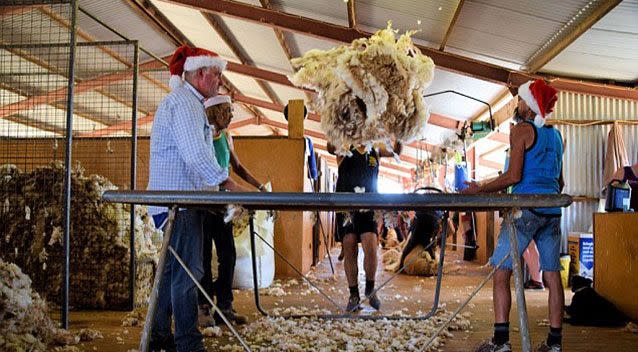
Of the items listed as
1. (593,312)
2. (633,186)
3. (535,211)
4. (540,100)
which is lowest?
(593,312)

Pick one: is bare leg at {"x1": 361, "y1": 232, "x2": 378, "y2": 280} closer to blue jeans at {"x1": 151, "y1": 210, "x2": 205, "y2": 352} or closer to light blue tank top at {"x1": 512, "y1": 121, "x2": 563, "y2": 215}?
light blue tank top at {"x1": 512, "y1": 121, "x2": 563, "y2": 215}

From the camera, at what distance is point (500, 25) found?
6.15 m

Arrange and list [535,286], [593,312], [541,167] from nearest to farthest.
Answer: [541,167] → [593,312] → [535,286]

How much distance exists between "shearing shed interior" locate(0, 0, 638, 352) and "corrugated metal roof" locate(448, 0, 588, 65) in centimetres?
3

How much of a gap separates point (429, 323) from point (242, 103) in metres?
12.5

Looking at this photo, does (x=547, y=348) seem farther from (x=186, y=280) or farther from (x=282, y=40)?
(x=282, y=40)

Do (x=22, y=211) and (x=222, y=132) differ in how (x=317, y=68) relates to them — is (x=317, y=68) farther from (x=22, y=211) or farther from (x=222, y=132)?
(x=22, y=211)

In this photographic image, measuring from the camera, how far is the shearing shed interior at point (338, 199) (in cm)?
244

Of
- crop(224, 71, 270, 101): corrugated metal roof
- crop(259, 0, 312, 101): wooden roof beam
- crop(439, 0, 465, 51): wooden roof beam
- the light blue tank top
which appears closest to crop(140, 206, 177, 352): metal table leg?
the light blue tank top

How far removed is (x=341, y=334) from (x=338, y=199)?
172 cm

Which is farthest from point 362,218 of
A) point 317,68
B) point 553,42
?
point 553,42

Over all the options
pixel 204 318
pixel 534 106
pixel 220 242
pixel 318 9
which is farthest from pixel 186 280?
pixel 318 9

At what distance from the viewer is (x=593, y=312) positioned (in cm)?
389

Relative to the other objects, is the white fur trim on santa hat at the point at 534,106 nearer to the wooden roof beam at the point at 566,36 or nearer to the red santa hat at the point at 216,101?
the red santa hat at the point at 216,101
